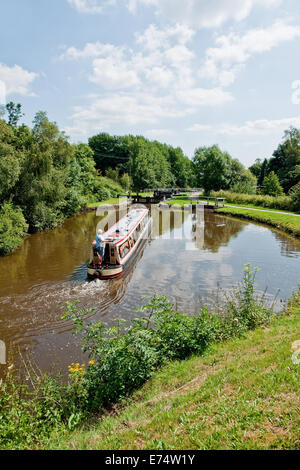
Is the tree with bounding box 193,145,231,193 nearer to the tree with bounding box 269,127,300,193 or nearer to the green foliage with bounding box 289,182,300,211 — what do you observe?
the tree with bounding box 269,127,300,193

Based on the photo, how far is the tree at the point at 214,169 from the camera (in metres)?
43.7

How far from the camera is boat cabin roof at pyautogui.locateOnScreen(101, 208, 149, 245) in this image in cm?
1352

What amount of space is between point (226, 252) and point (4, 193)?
15629 millimetres

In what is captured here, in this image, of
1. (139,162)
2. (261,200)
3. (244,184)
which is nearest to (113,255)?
(261,200)

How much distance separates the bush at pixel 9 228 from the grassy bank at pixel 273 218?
1961cm

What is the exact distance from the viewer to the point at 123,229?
15922 millimetres

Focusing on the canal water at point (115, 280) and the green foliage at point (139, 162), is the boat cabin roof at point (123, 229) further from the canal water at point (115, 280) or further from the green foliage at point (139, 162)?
the green foliage at point (139, 162)

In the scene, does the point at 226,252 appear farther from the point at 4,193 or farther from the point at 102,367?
the point at 4,193

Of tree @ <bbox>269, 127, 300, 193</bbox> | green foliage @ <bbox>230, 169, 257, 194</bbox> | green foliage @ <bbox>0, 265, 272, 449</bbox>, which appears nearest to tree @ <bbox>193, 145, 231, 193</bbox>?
green foliage @ <bbox>230, 169, 257, 194</bbox>

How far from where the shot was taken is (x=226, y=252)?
54.3ft

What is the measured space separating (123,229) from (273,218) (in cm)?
1580

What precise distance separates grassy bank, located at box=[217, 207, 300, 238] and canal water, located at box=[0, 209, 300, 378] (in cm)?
102

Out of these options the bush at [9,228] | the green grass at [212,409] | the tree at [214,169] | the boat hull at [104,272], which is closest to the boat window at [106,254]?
the boat hull at [104,272]
